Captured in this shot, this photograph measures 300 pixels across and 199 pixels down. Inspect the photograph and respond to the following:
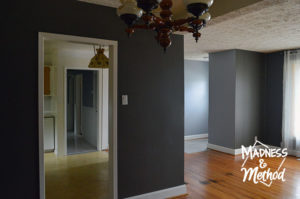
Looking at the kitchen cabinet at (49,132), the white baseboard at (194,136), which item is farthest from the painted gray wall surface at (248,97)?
the kitchen cabinet at (49,132)

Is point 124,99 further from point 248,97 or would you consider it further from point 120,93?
point 248,97

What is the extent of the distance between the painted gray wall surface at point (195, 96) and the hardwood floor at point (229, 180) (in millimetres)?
1902

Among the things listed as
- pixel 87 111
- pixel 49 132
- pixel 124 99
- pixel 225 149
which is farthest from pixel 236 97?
pixel 49 132

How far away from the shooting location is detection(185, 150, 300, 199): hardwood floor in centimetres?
323

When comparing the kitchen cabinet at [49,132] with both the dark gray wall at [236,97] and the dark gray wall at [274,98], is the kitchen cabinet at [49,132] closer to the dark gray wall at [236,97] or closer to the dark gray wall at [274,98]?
the dark gray wall at [236,97]

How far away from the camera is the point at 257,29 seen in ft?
11.3

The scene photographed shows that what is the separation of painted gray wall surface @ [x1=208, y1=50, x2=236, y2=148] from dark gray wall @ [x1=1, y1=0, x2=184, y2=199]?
2431 mm

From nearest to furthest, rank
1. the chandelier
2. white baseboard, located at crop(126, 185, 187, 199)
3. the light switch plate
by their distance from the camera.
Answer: the chandelier < the light switch plate < white baseboard, located at crop(126, 185, 187, 199)

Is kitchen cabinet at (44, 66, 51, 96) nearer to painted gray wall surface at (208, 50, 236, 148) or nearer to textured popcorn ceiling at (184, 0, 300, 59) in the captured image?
textured popcorn ceiling at (184, 0, 300, 59)

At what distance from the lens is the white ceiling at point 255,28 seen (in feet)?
8.29

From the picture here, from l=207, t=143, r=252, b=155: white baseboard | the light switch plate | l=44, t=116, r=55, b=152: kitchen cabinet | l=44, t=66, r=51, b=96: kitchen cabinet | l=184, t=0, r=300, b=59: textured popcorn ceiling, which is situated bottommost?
l=207, t=143, r=252, b=155: white baseboard

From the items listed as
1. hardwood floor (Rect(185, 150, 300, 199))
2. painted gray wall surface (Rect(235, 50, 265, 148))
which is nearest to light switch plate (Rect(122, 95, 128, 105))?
hardwood floor (Rect(185, 150, 300, 199))
